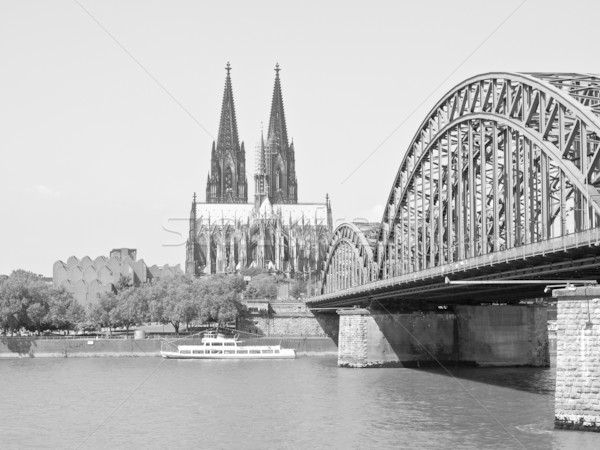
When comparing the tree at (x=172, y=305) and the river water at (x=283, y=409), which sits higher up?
the tree at (x=172, y=305)

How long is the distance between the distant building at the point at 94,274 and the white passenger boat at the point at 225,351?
5360cm

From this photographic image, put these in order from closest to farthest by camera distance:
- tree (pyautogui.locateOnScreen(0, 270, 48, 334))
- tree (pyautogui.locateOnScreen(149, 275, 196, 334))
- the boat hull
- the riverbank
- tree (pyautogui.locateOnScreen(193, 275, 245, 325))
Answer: the boat hull
the riverbank
tree (pyautogui.locateOnScreen(0, 270, 48, 334))
tree (pyautogui.locateOnScreen(149, 275, 196, 334))
tree (pyautogui.locateOnScreen(193, 275, 245, 325))

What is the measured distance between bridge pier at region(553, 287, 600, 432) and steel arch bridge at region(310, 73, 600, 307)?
275 centimetres

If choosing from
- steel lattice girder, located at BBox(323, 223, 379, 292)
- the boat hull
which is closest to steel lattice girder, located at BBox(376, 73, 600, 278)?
steel lattice girder, located at BBox(323, 223, 379, 292)

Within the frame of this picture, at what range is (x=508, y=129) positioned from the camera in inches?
2675

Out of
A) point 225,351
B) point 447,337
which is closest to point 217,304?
point 225,351

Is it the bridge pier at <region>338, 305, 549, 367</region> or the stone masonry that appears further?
the stone masonry

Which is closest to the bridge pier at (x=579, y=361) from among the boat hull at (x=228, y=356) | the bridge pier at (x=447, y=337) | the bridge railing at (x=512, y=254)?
the bridge railing at (x=512, y=254)

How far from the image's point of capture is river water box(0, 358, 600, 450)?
5331 centimetres

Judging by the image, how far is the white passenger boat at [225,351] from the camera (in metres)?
124

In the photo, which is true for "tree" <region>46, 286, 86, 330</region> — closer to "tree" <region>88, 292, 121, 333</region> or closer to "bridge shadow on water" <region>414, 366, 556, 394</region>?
"tree" <region>88, 292, 121, 333</region>

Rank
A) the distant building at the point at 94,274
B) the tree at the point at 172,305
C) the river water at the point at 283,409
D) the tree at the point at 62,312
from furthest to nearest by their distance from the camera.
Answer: the distant building at the point at 94,274 → the tree at the point at 172,305 → the tree at the point at 62,312 → the river water at the point at 283,409

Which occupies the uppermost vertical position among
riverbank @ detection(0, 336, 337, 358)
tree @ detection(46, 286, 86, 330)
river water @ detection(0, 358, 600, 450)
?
tree @ detection(46, 286, 86, 330)

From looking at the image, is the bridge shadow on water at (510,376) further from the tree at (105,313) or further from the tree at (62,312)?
A: the tree at (105,313)
